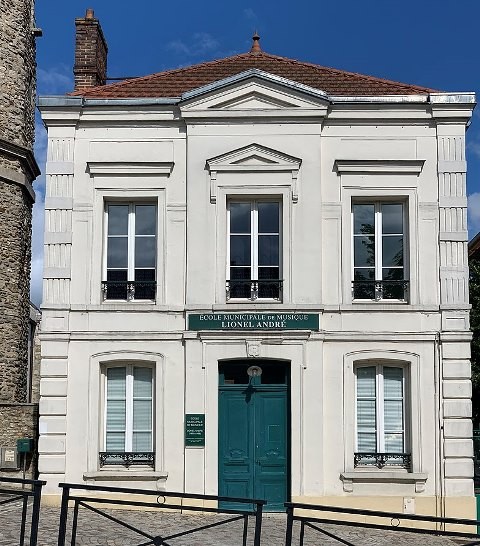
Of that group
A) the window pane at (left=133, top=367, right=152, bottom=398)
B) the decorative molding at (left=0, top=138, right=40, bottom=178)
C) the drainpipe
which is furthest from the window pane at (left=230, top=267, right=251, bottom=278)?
the decorative molding at (left=0, top=138, right=40, bottom=178)

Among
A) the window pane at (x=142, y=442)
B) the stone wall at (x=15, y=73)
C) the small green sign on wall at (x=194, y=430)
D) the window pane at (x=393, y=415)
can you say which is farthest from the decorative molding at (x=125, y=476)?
the stone wall at (x=15, y=73)

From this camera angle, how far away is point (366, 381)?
1348 centimetres

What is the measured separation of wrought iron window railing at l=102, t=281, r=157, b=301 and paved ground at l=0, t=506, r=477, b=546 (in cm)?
343

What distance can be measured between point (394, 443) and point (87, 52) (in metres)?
9.42

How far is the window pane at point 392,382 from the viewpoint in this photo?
13438mm

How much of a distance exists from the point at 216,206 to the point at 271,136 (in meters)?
1.50

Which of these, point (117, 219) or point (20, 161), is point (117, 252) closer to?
point (117, 219)

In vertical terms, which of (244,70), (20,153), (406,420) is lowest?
(406,420)

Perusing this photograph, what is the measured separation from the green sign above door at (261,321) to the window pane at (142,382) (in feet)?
4.06

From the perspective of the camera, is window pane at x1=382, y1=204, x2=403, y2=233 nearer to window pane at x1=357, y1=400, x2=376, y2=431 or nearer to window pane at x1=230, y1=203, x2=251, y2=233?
window pane at x1=230, y1=203, x2=251, y2=233

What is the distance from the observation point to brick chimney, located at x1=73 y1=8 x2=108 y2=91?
16.0m

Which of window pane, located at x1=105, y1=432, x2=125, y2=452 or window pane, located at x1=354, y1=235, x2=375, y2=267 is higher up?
window pane, located at x1=354, y1=235, x2=375, y2=267

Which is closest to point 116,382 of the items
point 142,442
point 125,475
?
point 142,442

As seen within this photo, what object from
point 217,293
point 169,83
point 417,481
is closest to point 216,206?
point 217,293
